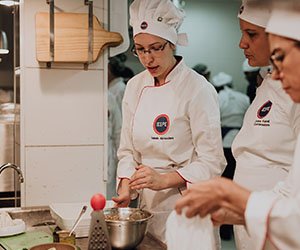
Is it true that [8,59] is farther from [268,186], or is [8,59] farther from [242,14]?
[268,186]

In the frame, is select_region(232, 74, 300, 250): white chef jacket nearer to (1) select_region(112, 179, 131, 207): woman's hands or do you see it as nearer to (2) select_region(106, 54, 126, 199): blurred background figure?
(1) select_region(112, 179, 131, 207): woman's hands

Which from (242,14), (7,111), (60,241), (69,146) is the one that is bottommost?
(60,241)

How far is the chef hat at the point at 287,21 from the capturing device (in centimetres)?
111

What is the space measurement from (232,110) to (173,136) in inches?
139

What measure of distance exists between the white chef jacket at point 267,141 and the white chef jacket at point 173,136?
0.71 feet

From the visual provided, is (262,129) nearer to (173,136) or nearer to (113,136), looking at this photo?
(173,136)

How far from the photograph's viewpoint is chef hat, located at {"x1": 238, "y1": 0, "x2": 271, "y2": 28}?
1.73 m

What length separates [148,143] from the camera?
2148 mm

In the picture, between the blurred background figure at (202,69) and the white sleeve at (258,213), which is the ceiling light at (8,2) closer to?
the white sleeve at (258,213)

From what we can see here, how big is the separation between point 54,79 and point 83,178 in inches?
21.0

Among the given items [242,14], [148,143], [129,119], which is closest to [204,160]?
[148,143]

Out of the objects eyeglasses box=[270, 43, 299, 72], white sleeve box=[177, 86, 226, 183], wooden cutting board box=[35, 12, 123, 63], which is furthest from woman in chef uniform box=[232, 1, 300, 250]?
wooden cutting board box=[35, 12, 123, 63]

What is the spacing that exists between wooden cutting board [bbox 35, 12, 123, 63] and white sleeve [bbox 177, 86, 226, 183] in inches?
27.4

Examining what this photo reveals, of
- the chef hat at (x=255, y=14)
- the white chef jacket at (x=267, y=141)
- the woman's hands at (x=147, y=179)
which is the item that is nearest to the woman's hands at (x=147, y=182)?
the woman's hands at (x=147, y=179)
